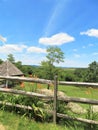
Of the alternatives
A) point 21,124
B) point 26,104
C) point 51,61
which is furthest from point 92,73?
point 21,124

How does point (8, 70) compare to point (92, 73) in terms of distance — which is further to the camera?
point (92, 73)

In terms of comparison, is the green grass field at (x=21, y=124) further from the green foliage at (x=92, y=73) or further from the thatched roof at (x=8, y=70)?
the green foliage at (x=92, y=73)

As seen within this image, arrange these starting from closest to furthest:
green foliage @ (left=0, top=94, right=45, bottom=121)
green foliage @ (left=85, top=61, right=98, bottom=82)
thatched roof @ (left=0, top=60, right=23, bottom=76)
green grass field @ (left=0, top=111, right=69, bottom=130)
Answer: green grass field @ (left=0, top=111, right=69, bottom=130) → green foliage @ (left=0, top=94, right=45, bottom=121) → thatched roof @ (left=0, top=60, right=23, bottom=76) → green foliage @ (left=85, top=61, right=98, bottom=82)

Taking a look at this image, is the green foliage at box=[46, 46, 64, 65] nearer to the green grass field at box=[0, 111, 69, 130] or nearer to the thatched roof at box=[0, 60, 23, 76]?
the thatched roof at box=[0, 60, 23, 76]

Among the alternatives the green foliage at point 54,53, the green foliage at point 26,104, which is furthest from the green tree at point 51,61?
the green foliage at point 26,104

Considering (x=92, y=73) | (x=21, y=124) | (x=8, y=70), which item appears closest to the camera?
(x=21, y=124)

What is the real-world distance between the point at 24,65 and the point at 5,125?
1678 inches

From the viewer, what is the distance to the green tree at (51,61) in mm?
36938

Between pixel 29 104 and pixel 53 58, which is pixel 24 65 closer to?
pixel 53 58

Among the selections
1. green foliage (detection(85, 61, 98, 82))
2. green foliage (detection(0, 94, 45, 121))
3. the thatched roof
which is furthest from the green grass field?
green foliage (detection(85, 61, 98, 82))

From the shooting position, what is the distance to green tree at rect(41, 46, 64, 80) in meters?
36.9

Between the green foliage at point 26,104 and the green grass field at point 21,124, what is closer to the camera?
the green grass field at point 21,124

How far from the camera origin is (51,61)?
3825 cm

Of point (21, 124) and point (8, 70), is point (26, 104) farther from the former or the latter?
point (8, 70)
